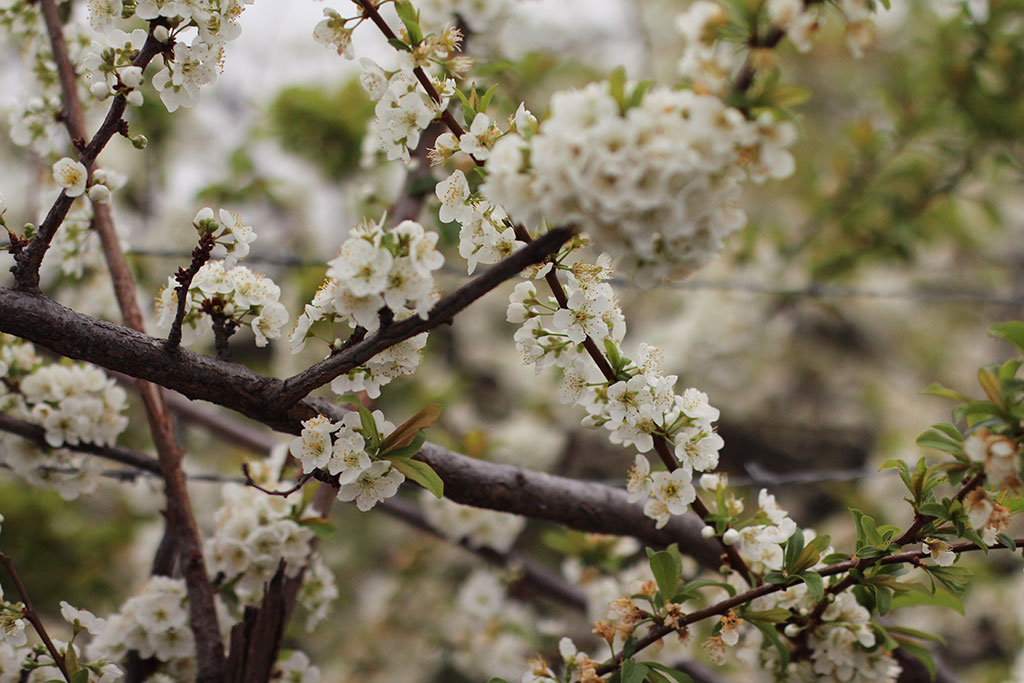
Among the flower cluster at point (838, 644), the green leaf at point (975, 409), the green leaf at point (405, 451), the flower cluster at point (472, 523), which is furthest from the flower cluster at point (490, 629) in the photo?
the green leaf at point (975, 409)

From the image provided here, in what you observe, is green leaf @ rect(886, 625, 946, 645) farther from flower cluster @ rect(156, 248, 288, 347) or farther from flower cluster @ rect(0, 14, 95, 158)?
flower cluster @ rect(0, 14, 95, 158)

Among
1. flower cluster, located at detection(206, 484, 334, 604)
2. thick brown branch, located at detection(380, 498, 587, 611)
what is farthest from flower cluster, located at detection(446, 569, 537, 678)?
flower cluster, located at detection(206, 484, 334, 604)

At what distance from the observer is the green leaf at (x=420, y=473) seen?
2.72ft

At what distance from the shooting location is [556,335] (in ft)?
2.95

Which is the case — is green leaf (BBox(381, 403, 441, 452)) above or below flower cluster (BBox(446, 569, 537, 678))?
below

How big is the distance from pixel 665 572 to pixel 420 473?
14.9 inches

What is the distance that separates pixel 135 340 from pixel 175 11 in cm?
39

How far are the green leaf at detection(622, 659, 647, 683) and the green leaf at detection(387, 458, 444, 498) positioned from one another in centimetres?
34

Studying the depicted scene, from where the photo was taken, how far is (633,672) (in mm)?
894

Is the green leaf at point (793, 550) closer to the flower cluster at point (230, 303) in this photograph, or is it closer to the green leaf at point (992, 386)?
the green leaf at point (992, 386)

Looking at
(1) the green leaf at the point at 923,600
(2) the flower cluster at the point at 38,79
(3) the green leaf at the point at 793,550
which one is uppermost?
(2) the flower cluster at the point at 38,79

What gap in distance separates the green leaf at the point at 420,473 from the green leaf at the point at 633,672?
1.12 ft

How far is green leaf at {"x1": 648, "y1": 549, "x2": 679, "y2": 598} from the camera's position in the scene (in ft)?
3.14

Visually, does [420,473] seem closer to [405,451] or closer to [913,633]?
[405,451]
